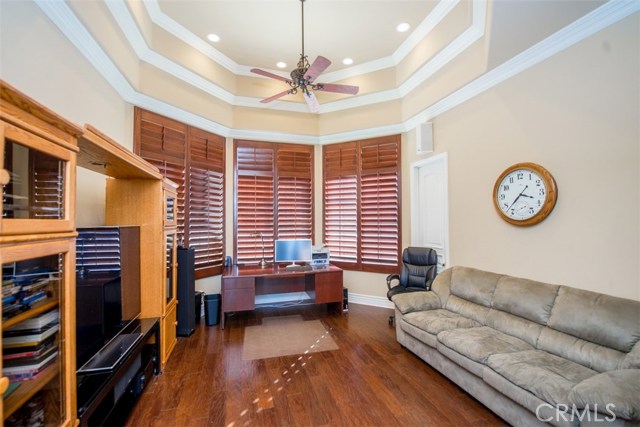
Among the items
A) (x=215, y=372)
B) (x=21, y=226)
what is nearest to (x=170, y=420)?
(x=215, y=372)

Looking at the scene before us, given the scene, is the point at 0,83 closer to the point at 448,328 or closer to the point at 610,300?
the point at 448,328

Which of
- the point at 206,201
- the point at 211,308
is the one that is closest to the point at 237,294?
the point at 211,308

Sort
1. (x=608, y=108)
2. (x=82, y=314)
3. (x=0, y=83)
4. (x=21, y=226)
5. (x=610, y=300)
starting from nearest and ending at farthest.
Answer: (x=0, y=83) < (x=21, y=226) < (x=82, y=314) < (x=610, y=300) < (x=608, y=108)

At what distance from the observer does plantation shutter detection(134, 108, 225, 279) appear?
3.82 meters

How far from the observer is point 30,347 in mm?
1237

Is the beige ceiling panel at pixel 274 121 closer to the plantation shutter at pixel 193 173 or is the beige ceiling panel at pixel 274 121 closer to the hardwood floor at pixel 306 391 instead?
the plantation shutter at pixel 193 173

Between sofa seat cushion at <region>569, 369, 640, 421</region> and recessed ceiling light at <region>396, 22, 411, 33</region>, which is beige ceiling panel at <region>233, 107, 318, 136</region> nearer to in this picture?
recessed ceiling light at <region>396, 22, 411, 33</region>

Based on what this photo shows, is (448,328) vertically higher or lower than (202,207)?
lower

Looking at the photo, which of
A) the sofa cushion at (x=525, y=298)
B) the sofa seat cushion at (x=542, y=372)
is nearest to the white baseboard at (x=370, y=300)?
the sofa cushion at (x=525, y=298)

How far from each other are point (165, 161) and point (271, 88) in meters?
2.23

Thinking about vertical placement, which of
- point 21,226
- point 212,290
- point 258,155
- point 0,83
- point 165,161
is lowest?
point 212,290

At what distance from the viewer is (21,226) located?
1.11 m

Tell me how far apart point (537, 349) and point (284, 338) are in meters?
2.69

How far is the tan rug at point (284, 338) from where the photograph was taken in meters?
3.32
